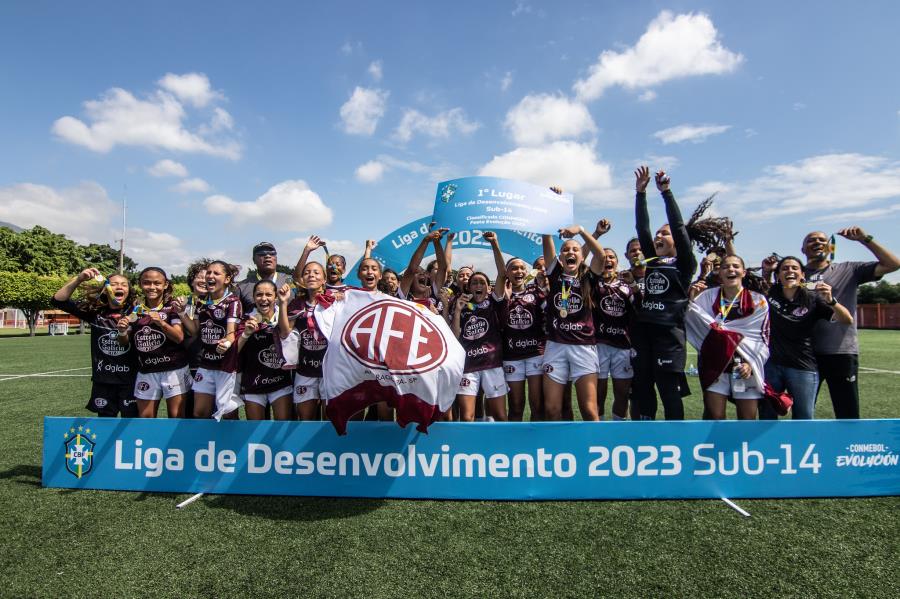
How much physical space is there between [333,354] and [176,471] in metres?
1.64

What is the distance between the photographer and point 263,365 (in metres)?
4.40

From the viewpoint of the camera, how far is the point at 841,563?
2.79 metres

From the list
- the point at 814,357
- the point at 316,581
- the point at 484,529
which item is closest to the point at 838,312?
the point at 814,357

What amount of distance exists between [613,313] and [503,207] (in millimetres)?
1733

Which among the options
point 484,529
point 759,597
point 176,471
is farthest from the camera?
point 176,471

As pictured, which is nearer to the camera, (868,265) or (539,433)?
(539,433)

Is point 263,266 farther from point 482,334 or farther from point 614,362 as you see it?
point 614,362

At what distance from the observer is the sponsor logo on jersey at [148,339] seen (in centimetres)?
445

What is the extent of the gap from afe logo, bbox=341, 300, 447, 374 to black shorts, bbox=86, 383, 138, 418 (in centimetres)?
242

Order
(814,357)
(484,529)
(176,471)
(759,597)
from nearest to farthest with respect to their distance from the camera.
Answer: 1. (759,597)
2. (484,529)
3. (176,471)
4. (814,357)

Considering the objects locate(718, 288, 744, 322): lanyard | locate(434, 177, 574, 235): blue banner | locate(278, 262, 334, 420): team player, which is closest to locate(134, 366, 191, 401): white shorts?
locate(278, 262, 334, 420): team player

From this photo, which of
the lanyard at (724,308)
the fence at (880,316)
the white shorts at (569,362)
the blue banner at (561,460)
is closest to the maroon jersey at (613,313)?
the white shorts at (569,362)

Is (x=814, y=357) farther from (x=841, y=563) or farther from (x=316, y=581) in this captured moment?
(x=316, y=581)

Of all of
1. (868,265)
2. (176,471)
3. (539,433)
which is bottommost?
(176,471)
